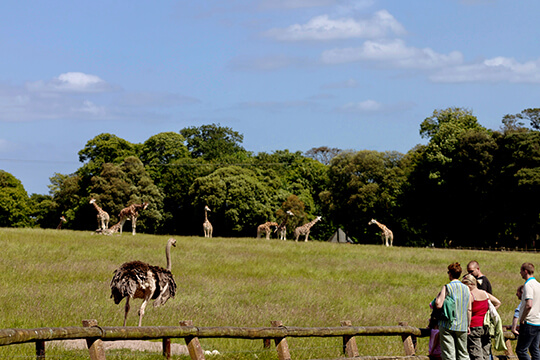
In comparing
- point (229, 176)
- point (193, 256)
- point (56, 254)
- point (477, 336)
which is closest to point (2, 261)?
point (56, 254)

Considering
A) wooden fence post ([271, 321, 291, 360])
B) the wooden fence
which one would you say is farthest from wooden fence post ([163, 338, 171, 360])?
wooden fence post ([271, 321, 291, 360])

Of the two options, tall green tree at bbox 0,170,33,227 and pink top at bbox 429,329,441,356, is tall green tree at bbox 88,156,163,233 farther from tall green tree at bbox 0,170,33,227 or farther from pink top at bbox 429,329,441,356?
pink top at bbox 429,329,441,356

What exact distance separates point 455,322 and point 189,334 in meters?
4.79

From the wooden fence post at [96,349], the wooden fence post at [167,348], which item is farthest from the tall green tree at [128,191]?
the wooden fence post at [96,349]

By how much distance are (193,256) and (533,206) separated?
1550 inches

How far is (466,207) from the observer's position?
2724 inches

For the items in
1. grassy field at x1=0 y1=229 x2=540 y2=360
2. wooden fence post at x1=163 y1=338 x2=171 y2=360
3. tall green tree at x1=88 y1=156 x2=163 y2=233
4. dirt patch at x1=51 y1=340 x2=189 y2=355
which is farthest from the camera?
tall green tree at x1=88 y1=156 x2=163 y2=233

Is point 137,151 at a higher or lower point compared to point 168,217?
higher

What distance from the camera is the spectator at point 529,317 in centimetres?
1320

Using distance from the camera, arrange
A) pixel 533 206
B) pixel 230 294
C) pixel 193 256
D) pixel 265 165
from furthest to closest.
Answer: pixel 265 165 < pixel 533 206 < pixel 193 256 < pixel 230 294

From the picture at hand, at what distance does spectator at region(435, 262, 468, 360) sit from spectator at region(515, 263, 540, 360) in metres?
1.29

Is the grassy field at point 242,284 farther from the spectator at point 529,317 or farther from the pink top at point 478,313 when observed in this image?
the spectator at point 529,317

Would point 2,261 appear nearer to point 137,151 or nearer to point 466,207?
point 466,207

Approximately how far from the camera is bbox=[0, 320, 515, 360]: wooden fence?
31.7 feet
